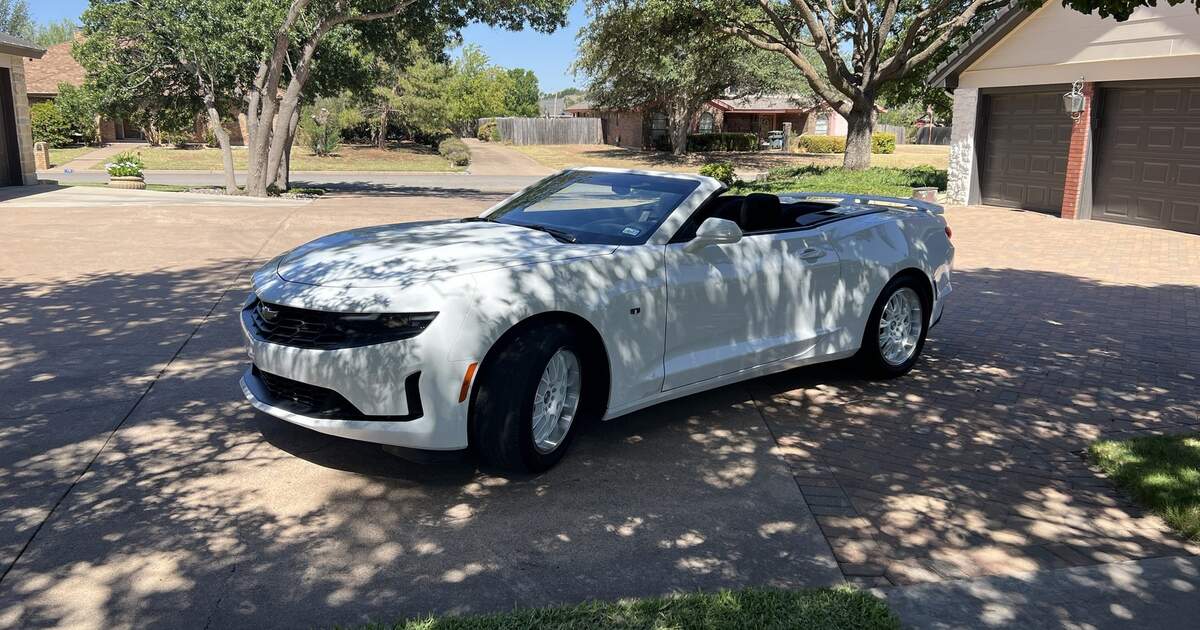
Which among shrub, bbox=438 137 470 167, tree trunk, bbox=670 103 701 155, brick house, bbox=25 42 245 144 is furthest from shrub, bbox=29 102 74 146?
tree trunk, bbox=670 103 701 155

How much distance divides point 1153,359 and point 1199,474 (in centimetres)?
288

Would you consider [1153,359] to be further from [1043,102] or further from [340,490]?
[1043,102]

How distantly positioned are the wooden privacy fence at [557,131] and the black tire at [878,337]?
62.1m

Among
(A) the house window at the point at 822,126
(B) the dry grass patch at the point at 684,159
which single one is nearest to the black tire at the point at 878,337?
(B) the dry grass patch at the point at 684,159

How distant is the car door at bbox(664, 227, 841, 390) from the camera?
501cm

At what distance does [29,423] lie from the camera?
5125 millimetres

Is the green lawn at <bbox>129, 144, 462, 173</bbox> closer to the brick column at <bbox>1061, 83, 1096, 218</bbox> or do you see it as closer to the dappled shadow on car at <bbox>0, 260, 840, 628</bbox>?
the brick column at <bbox>1061, 83, 1096, 218</bbox>

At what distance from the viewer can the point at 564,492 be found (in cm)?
443

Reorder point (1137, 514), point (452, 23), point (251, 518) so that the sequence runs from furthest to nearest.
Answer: point (452, 23) < point (1137, 514) < point (251, 518)

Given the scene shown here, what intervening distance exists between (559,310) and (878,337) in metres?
2.77

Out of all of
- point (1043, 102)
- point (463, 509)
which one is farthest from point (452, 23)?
point (463, 509)

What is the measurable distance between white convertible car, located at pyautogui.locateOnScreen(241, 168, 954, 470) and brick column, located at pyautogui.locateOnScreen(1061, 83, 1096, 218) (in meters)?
12.7

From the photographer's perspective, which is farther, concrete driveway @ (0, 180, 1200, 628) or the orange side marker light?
the orange side marker light

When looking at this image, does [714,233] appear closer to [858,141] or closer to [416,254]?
[416,254]
